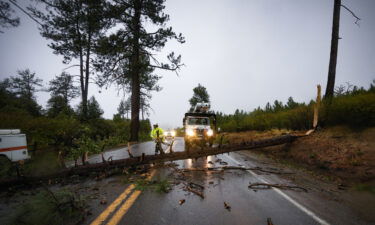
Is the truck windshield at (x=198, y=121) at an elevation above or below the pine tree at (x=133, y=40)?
below

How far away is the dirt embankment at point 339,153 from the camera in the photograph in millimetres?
5268

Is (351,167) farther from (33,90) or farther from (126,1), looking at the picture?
(33,90)

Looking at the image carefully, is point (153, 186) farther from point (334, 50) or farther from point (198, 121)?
point (334, 50)

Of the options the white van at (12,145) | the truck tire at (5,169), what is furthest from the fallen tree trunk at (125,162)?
the white van at (12,145)

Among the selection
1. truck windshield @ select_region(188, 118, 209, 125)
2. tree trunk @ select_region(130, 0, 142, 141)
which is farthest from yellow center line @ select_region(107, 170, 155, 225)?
tree trunk @ select_region(130, 0, 142, 141)

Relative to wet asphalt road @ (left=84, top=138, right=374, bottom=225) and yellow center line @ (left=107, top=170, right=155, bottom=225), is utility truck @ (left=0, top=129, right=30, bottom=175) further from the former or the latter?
wet asphalt road @ (left=84, top=138, right=374, bottom=225)

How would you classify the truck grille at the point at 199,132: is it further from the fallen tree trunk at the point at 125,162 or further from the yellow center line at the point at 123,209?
the yellow center line at the point at 123,209

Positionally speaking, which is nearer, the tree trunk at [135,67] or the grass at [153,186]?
the grass at [153,186]

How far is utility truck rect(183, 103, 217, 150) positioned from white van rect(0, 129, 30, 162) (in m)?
8.19

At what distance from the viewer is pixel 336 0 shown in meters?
10.5

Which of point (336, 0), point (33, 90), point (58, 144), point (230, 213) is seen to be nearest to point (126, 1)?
point (58, 144)

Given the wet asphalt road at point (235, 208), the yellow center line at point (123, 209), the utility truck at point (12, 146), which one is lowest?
the wet asphalt road at point (235, 208)

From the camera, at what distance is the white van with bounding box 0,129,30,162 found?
695cm

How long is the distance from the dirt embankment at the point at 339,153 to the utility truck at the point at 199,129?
4818mm
